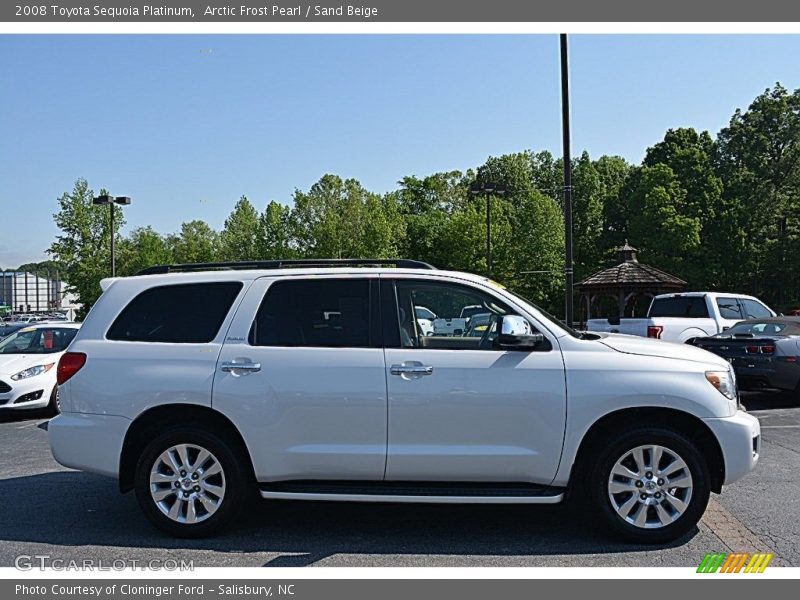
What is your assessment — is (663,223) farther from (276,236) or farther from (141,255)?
(141,255)

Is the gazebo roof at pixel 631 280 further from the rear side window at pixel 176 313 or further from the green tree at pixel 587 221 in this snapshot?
the green tree at pixel 587 221

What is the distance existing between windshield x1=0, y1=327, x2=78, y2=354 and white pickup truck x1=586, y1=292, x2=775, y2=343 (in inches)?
365

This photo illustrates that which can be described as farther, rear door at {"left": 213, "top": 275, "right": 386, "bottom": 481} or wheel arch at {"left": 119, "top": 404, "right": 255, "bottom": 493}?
wheel arch at {"left": 119, "top": 404, "right": 255, "bottom": 493}

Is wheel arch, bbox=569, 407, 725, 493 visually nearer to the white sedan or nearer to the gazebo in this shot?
the white sedan

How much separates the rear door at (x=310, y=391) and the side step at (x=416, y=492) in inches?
2.8

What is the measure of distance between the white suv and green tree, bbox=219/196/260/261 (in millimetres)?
52152

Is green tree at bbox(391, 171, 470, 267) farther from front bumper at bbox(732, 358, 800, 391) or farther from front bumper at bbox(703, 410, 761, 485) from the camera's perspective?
front bumper at bbox(703, 410, 761, 485)

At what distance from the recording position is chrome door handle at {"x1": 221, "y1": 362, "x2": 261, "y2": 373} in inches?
221

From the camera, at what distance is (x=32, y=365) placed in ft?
38.5

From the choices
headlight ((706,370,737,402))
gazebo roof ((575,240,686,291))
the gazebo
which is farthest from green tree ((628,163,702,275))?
headlight ((706,370,737,402))

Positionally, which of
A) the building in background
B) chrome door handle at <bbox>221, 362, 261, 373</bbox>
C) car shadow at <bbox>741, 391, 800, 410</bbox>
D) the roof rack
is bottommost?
car shadow at <bbox>741, 391, 800, 410</bbox>

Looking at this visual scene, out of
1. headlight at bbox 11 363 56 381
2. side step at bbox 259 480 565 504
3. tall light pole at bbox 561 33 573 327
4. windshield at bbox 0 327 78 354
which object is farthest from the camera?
tall light pole at bbox 561 33 573 327

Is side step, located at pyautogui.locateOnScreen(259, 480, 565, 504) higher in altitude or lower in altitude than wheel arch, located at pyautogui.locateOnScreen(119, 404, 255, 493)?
lower

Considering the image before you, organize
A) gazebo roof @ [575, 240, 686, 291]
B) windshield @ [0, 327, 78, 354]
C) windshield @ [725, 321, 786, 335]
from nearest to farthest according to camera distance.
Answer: windshield @ [725, 321, 786, 335]
windshield @ [0, 327, 78, 354]
gazebo roof @ [575, 240, 686, 291]
